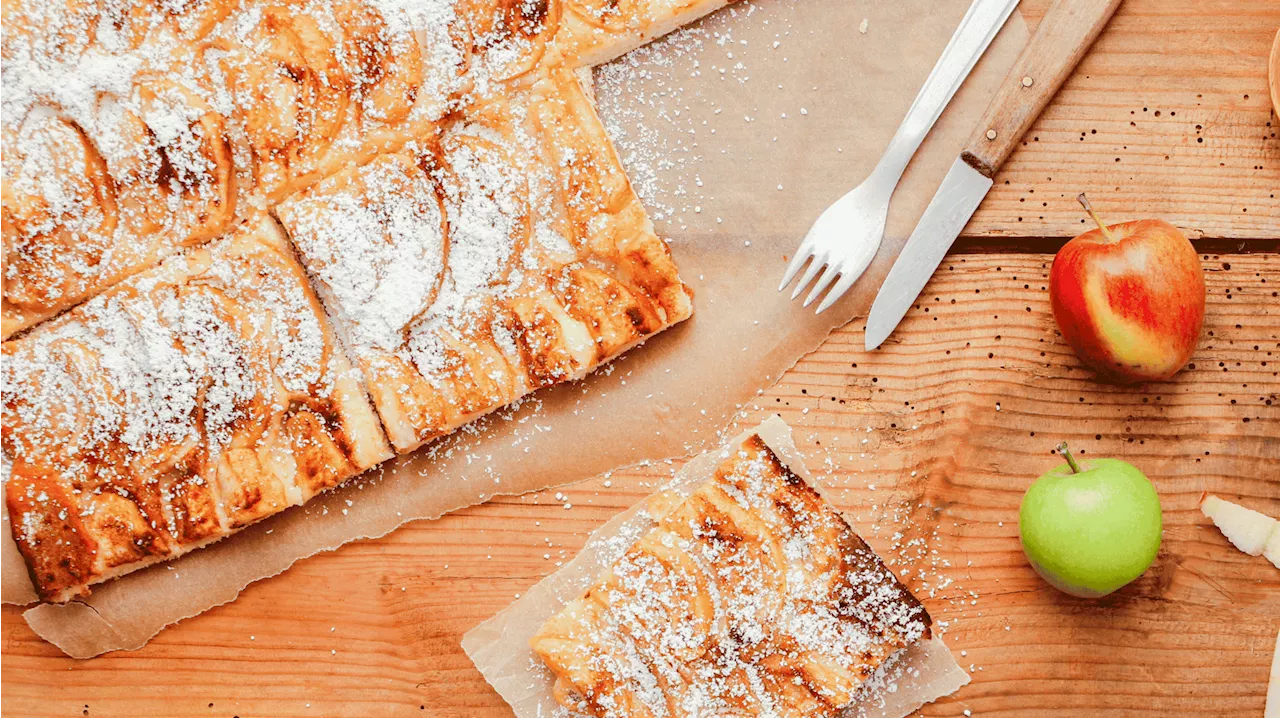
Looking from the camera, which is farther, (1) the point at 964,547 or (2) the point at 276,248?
(1) the point at 964,547

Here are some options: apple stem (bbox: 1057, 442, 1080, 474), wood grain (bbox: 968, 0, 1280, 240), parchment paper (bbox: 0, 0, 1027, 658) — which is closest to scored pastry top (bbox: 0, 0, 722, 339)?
parchment paper (bbox: 0, 0, 1027, 658)

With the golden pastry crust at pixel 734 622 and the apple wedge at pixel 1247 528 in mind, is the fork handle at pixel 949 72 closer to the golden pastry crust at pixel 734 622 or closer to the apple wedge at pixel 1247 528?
the golden pastry crust at pixel 734 622

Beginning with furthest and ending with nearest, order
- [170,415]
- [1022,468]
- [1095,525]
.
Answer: [1022,468], [170,415], [1095,525]

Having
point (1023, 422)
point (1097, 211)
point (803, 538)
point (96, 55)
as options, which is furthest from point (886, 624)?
point (96, 55)

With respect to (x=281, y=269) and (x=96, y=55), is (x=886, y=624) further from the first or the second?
(x=96, y=55)

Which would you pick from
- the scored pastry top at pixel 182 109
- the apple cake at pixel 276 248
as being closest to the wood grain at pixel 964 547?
the apple cake at pixel 276 248

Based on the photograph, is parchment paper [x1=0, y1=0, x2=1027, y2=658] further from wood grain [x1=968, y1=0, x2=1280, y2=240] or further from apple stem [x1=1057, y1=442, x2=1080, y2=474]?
apple stem [x1=1057, y1=442, x2=1080, y2=474]

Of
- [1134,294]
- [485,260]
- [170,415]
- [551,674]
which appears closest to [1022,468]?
[1134,294]

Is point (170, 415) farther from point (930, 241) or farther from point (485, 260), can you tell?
point (930, 241)
